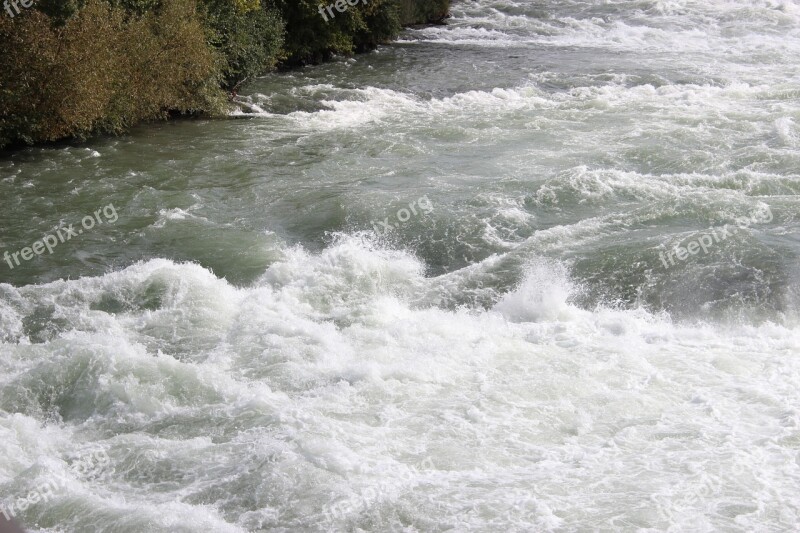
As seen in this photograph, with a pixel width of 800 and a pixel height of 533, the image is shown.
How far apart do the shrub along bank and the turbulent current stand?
0.60 m

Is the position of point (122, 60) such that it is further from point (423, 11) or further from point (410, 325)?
point (423, 11)

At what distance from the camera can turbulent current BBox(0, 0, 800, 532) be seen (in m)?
7.27

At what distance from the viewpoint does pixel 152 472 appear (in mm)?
7492

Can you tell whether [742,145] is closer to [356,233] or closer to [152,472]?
[356,233]

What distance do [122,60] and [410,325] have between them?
961 centimetres

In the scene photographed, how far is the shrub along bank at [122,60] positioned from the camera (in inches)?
593

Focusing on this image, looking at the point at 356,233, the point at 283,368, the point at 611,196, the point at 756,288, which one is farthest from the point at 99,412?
the point at 611,196

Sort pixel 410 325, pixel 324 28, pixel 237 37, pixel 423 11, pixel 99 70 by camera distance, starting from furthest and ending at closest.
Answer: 1. pixel 423 11
2. pixel 324 28
3. pixel 237 37
4. pixel 99 70
5. pixel 410 325

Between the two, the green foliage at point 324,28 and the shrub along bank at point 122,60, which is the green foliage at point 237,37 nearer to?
the shrub along bank at point 122,60

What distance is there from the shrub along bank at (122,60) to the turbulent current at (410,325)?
1.98ft

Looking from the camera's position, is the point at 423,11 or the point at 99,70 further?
the point at 423,11

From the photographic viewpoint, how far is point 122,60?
16.8m

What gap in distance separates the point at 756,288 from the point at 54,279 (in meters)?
8.51

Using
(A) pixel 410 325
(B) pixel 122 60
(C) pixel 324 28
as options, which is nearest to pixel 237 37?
(B) pixel 122 60
